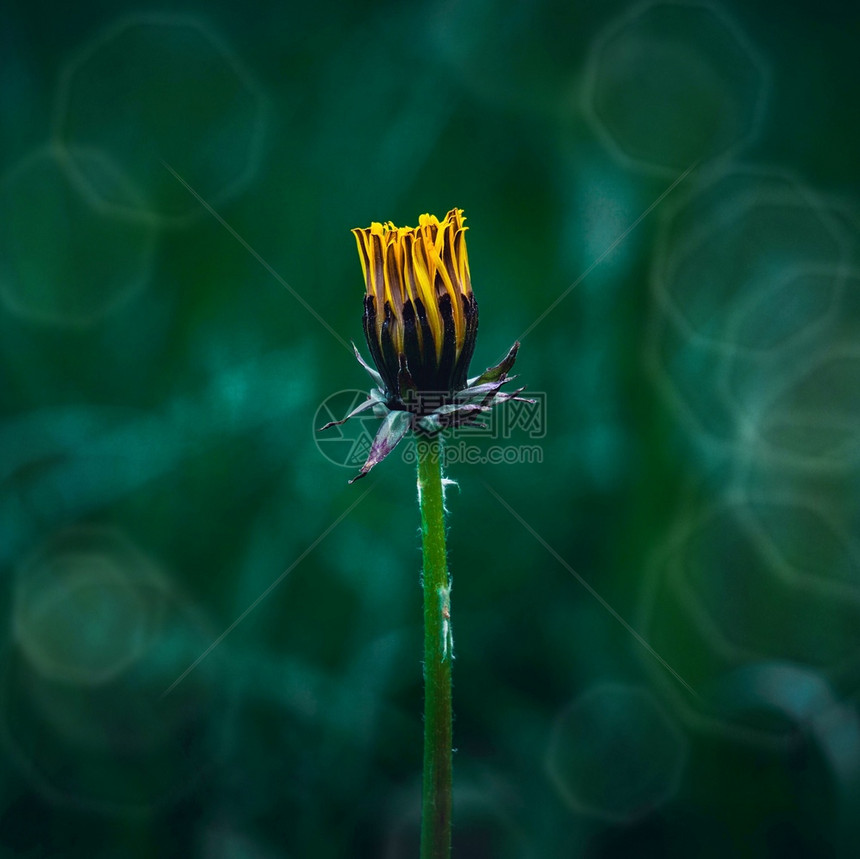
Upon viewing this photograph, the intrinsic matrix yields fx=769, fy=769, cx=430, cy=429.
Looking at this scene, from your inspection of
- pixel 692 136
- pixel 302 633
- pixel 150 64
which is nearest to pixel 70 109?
pixel 150 64

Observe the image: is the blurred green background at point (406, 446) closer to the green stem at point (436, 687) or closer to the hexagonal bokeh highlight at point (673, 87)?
the hexagonal bokeh highlight at point (673, 87)

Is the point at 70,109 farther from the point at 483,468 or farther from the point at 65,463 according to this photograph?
the point at 483,468

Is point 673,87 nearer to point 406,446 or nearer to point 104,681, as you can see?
point 406,446

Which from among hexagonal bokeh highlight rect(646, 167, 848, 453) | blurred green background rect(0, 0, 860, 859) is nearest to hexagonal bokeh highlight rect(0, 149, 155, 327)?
blurred green background rect(0, 0, 860, 859)
